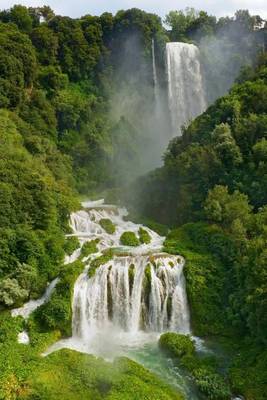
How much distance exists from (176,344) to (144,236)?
10733 millimetres

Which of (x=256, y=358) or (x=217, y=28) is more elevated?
(x=217, y=28)

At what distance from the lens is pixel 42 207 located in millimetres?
26797

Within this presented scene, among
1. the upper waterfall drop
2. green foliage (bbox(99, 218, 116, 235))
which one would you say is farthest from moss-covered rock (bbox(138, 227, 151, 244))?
the upper waterfall drop

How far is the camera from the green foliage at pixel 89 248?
26.7 m

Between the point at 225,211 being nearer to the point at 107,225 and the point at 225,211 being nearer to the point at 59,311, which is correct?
the point at 107,225

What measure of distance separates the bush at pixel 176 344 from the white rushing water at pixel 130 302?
1.12m

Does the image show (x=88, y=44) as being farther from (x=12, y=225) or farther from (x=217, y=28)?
(x=12, y=225)

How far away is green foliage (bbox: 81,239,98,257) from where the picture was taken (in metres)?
26.7

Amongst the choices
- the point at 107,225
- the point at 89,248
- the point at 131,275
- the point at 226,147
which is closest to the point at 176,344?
the point at 131,275

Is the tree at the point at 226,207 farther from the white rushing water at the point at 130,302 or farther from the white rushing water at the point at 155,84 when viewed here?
the white rushing water at the point at 155,84

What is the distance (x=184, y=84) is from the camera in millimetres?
50531

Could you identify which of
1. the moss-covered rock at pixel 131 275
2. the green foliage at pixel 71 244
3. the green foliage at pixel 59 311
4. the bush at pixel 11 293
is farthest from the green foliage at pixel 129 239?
the bush at pixel 11 293

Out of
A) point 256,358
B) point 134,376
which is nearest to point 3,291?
point 134,376

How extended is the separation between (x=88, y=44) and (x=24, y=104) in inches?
545
